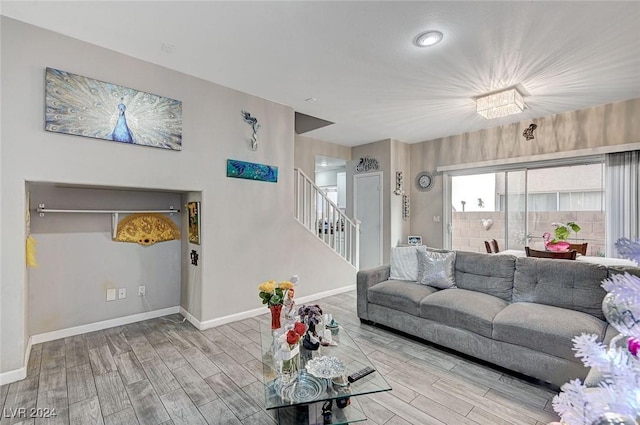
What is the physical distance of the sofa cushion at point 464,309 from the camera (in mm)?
2502

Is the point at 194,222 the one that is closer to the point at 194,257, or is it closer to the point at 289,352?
the point at 194,257

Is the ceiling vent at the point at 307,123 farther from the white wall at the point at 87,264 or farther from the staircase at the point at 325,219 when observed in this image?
the white wall at the point at 87,264

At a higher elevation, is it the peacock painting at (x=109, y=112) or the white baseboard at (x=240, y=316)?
the peacock painting at (x=109, y=112)

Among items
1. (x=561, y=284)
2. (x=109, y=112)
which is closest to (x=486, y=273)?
(x=561, y=284)

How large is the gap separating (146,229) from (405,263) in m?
3.22

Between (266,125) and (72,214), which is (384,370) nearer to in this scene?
(266,125)

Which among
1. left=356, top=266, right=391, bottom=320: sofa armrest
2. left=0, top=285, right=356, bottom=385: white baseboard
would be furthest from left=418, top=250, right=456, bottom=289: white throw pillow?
left=0, top=285, right=356, bottom=385: white baseboard

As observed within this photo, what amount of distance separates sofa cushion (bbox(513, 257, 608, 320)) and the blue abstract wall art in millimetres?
3023

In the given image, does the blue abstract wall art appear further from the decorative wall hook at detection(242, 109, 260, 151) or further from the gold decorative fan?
the gold decorative fan

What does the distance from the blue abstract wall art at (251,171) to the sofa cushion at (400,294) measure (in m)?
1.98

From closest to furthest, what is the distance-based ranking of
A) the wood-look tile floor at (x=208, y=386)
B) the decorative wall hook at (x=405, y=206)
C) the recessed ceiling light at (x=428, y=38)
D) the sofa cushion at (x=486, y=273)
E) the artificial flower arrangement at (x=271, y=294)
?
the wood-look tile floor at (x=208, y=386)
the artificial flower arrangement at (x=271, y=294)
the recessed ceiling light at (x=428, y=38)
the sofa cushion at (x=486, y=273)
the decorative wall hook at (x=405, y=206)

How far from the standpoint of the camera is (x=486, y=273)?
9.86 ft

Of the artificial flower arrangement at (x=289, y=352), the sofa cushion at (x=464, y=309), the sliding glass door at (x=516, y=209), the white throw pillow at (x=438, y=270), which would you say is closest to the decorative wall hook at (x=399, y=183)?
the sliding glass door at (x=516, y=209)

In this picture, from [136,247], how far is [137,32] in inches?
91.7
